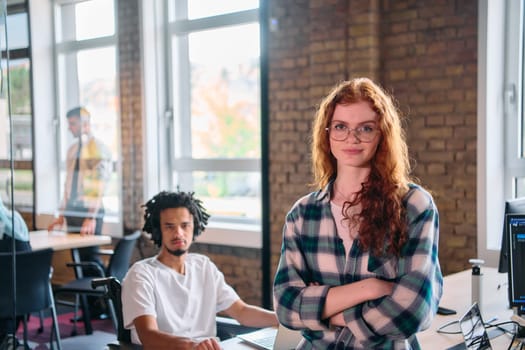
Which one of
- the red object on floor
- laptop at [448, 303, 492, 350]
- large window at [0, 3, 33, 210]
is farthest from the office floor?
laptop at [448, 303, 492, 350]

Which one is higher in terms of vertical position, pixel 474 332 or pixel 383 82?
Answer: pixel 383 82

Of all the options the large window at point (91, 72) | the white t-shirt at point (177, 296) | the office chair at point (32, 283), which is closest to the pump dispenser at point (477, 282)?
the white t-shirt at point (177, 296)

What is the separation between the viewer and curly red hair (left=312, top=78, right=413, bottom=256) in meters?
1.63

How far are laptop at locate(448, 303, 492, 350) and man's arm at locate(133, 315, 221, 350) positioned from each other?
2.79 feet

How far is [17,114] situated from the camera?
389 cm

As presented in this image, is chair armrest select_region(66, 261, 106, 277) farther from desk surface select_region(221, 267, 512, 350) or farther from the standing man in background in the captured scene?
desk surface select_region(221, 267, 512, 350)

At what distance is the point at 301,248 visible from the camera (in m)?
1.74

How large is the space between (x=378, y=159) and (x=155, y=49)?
161 inches

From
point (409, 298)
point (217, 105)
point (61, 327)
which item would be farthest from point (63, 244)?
point (409, 298)

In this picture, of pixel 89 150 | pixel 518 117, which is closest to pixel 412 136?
pixel 518 117

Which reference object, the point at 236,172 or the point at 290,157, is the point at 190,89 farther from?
the point at 290,157

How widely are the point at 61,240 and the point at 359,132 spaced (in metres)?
3.24

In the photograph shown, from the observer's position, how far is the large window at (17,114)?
3.19 meters

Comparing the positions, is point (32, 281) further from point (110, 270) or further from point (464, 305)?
point (464, 305)
